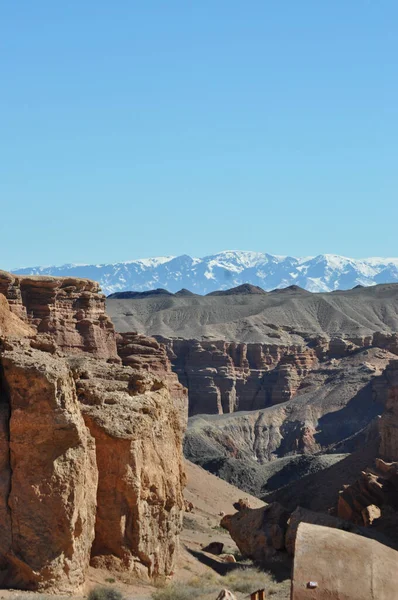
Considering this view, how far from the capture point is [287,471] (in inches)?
2842

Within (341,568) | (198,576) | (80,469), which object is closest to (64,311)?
(198,576)

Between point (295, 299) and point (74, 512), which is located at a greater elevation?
point (295, 299)

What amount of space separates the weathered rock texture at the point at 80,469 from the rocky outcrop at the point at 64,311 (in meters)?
26.6

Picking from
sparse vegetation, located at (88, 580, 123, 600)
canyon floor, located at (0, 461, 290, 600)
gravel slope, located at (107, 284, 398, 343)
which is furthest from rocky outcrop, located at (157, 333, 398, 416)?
sparse vegetation, located at (88, 580, 123, 600)

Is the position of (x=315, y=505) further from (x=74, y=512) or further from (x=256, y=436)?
(x=256, y=436)

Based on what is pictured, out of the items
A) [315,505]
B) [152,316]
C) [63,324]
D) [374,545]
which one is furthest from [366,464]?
[152,316]

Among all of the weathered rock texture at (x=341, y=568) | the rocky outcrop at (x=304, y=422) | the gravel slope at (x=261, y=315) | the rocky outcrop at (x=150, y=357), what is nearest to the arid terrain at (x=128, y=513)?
the weathered rock texture at (x=341, y=568)

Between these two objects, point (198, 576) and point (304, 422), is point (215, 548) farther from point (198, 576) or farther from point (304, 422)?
point (304, 422)

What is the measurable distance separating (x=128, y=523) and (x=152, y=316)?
6110 inches

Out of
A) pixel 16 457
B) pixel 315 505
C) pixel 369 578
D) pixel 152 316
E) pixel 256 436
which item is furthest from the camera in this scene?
pixel 152 316

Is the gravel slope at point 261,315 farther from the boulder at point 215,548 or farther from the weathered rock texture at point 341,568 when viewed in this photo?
the weathered rock texture at point 341,568

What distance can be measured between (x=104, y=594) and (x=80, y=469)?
209 cm

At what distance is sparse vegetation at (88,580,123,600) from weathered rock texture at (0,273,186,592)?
36 centimetres

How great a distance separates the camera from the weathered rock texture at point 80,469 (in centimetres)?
1817
